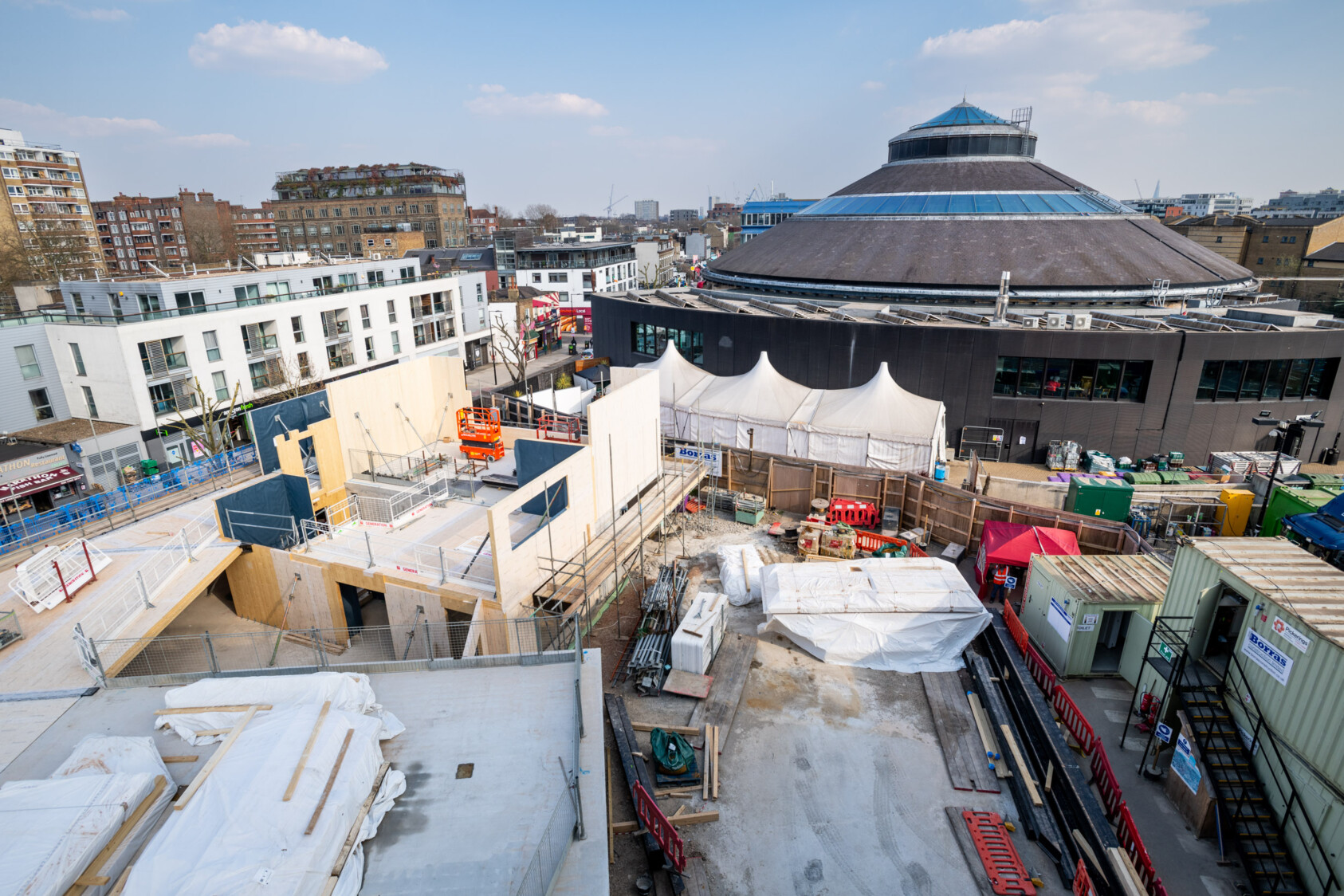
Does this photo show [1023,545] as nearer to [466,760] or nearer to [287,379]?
[466,760]

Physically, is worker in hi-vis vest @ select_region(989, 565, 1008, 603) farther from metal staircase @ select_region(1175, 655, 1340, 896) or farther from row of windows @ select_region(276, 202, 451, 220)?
row of windows @ select_region(276, 202, 451, 220)

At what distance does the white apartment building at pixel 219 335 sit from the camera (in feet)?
113

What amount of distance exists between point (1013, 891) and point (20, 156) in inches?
5074

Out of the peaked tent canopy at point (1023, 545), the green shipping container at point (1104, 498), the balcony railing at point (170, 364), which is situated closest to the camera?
the peaked tent canopy at point (1023, 545)

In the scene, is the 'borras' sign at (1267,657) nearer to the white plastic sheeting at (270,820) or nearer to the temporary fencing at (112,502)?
the white plastic sheeting at (270,820)

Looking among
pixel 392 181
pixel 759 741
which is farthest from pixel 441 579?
pixel 392 181

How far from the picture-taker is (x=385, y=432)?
937 inches

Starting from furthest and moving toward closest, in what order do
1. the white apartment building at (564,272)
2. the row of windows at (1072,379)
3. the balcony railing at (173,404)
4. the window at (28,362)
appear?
the white apartment building at (564,272)
the balcony railing at (173,404)
the window at (28,362)
the row of windows at (1072,379)

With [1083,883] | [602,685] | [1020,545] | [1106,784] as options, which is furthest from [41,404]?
[1106,784]

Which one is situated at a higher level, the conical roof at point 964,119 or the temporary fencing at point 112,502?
the conical roof at point 964,119

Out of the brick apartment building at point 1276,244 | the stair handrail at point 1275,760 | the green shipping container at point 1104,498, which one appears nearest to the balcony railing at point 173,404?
the green shipping container at point 1104,498

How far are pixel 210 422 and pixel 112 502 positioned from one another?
39.7 ft

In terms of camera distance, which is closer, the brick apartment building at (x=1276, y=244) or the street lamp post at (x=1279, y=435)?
the street lamp post at (x=1279, y=435)

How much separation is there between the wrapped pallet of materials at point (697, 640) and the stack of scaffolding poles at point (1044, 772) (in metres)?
7.00
